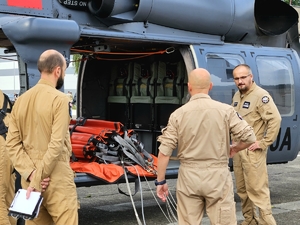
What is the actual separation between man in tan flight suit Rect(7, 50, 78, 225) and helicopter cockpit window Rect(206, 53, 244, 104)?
11.2ft

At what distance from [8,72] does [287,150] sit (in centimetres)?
3934

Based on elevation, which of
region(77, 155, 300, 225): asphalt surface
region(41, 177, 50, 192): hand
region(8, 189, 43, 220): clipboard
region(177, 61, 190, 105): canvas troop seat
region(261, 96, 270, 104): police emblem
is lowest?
region(77, 155, 300, 225): asphalt surface

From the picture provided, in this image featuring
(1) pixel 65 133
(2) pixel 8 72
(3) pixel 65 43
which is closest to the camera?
(1) pixel 65 133

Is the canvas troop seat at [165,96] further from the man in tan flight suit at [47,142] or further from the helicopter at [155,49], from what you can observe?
the man in tan flight suit at [47,142]

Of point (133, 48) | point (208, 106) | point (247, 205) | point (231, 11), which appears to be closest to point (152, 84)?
point (133, 48)

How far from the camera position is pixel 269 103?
614cm

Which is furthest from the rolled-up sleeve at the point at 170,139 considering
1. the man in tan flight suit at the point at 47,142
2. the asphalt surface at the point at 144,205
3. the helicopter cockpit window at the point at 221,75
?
the helicopter cockpit window at the point at 221,75

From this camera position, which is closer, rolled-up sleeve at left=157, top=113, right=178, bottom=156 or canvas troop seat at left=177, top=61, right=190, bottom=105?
rolled-up sleeve at left=157, top=113, right=178, bottom=156

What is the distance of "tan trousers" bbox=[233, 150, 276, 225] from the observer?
6023 millimetres

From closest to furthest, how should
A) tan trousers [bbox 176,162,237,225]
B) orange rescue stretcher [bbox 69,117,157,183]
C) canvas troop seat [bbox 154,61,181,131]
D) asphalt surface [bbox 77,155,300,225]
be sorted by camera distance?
tan trousers [bbox 176,162,237,225] < orange rescue stretcher [bbox 69,117,157,183] < asphalt surface [bbox 77,155,300,225] < canvas troop seat [bbox 154,61,181,131]

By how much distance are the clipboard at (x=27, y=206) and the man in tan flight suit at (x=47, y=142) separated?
0.07m

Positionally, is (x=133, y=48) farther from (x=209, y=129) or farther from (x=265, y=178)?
(x=209, y=129)

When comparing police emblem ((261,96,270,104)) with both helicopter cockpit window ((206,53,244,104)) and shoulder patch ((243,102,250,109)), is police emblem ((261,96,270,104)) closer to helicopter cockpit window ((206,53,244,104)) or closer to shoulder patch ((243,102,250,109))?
shoulder patch ((243,102,250,109))

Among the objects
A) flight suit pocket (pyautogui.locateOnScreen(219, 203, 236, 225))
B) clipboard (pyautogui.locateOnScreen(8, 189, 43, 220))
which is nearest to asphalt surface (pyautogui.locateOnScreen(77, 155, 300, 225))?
flight suit pocket (pyautogui.locateOnScreen(219, 203, 236, 225))
